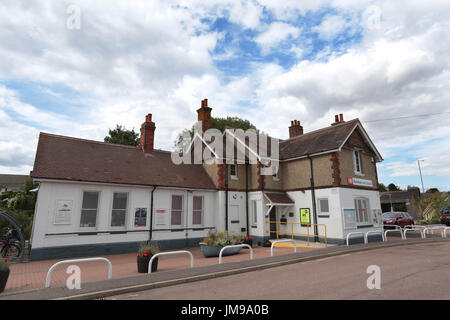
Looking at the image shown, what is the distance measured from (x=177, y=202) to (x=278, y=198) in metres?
7.55

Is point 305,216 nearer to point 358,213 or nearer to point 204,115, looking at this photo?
point 358,213

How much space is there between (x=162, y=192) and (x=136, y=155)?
12.6 feet

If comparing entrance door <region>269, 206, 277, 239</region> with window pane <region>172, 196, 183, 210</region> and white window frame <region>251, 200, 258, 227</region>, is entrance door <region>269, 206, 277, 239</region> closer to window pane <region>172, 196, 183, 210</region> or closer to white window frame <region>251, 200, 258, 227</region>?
white window frame <region>251, 200, 258, 227</region>

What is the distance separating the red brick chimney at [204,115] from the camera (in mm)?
21312

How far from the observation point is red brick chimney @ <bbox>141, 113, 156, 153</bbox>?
1919 cm

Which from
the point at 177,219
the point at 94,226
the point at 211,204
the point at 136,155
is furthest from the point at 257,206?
the point at 94,226

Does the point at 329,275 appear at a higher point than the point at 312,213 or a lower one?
lower

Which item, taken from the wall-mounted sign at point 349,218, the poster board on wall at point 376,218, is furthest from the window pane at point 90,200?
the poster board on wall at point 376,218

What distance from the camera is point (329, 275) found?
8.41 m

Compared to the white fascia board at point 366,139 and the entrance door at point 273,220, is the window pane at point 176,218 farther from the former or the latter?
the white fascia board at point 366,139

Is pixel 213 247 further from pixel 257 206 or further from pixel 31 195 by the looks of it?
pixel 31 195

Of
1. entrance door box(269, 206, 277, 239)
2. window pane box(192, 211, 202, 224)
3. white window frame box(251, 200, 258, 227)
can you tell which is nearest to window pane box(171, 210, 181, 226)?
window pane box(192, 211, 202, 224)

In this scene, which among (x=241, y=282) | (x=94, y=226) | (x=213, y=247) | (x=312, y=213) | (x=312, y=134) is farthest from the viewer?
(x=312, y=134)

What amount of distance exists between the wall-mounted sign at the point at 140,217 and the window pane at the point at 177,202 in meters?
2.23
